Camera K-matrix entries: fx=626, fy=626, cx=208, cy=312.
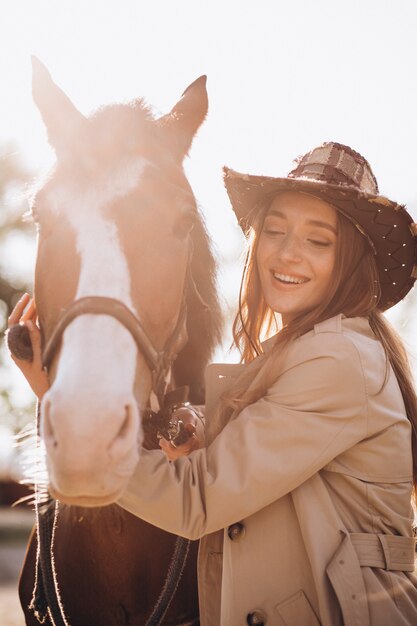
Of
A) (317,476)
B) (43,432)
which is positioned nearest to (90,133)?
(43,432)

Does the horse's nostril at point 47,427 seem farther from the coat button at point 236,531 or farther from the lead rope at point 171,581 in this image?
the lead rope at point 171,581

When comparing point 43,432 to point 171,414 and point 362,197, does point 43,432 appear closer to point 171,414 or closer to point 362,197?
point 171,414

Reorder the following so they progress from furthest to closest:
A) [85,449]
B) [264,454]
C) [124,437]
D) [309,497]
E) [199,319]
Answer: [199,319]
[309,497]
[264,454]
[124,437]
[85,449]

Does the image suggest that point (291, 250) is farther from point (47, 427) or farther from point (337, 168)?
point (47, 427)

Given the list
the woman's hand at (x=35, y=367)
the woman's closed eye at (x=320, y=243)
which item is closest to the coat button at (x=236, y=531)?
the woman's hand at (x=35, y=367)

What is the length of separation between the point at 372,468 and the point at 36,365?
137 cm

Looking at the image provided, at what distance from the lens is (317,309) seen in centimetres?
282

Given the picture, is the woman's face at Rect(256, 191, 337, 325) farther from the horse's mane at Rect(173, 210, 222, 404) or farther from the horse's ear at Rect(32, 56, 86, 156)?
the horse's ear at Rect(32, 56, 86, 156)

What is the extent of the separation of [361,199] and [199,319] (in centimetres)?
109

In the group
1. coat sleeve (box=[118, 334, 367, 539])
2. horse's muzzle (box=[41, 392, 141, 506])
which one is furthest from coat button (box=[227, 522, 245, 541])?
horse's muzzle (box=[41, 392, 141, 506])

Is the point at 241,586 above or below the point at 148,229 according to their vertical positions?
below

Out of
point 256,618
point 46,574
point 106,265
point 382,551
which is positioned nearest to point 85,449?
point 106,265

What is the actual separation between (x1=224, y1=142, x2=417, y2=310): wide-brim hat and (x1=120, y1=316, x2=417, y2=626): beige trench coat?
1.85 feet

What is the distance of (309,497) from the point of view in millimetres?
2400
